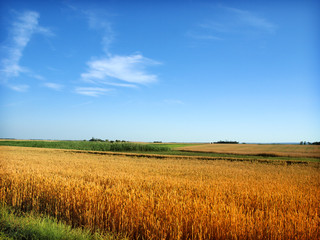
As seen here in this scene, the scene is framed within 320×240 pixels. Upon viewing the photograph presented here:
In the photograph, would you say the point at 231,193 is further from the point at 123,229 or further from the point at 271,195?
the point at 123,229

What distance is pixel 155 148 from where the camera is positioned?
61000 millimetres

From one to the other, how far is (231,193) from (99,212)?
447 centimetres

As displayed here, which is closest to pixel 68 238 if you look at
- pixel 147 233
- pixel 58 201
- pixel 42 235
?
pixel 42 235

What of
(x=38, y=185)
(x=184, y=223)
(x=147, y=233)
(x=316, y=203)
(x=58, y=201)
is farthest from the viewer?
(x=38, y=185)

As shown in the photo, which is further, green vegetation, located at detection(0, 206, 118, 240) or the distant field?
the distant field

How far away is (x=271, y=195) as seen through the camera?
7.27m

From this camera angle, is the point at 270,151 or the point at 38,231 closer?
the point at 38,231

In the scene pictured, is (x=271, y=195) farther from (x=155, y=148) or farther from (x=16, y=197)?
(x=155, y=148)

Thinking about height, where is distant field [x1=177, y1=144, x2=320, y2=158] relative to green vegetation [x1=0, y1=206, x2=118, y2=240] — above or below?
below

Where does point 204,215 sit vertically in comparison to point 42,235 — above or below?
above

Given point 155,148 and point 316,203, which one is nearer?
point 316,203

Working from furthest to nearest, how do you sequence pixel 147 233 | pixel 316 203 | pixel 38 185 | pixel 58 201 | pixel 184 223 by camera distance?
1. pixel 38 185
2. pixel 316 203
3. pixel 58 201
4. pixel 184 223
5. pixel 147 233

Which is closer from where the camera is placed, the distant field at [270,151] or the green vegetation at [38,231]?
the green vegetation at [38,231]

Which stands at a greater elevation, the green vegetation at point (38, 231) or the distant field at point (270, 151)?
the green vegetation at point (38, 231)
